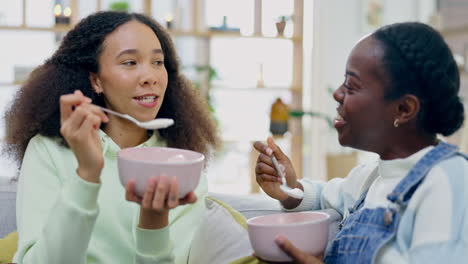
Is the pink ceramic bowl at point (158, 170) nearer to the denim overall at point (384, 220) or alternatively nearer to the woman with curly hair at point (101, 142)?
the woman with curly hair at point (101, 142)

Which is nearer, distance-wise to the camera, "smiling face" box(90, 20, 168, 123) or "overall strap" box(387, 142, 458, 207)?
"overall strap" box(387, 142, 458, 207)

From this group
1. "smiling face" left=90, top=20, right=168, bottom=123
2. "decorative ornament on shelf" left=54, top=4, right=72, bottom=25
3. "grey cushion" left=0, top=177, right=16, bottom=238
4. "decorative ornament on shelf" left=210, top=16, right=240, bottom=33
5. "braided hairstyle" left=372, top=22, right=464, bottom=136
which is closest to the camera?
"braided hairstyle" left=372, top=22, right=464, bottom=136

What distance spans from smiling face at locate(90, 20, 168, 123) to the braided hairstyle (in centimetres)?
61

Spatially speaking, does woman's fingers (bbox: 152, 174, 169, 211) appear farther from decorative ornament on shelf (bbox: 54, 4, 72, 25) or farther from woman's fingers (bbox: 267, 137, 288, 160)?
decorative ornament on shelf (bbox: 54, 4, 72, 25)

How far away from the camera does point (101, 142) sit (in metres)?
1.54

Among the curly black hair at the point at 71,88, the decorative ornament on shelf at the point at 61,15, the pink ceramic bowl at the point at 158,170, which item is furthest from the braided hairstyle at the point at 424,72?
the decorative ornament on shelf at the point at 61,15

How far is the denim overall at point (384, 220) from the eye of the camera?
1117 millimetres

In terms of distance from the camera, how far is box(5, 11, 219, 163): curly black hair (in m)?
1.59

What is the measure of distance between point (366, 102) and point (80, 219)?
0.61 meters

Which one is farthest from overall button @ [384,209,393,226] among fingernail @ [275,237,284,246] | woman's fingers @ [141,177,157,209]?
woman's fingers @ [141,177,157,209]

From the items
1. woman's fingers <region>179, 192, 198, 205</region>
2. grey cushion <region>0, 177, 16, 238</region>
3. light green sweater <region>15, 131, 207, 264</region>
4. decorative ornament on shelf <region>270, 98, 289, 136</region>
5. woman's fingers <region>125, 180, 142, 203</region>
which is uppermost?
woman's fingers <region>125, 180, 142, 203</region>

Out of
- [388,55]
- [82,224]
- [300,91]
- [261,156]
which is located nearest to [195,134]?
[261,156]

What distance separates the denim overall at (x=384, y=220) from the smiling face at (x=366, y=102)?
10 centimetres

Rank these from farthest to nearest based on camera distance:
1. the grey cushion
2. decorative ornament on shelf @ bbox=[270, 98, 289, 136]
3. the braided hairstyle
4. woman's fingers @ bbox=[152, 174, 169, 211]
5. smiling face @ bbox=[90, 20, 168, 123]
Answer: decorative ornament on shelf @ bbox=[270, 98, 289, 136] → the grey cushion → smiling face @ bbox=[90, 20, 168, 123] → the braided hairstyle → woman's fingers @ bbox=[152, 174, 169, 211]
